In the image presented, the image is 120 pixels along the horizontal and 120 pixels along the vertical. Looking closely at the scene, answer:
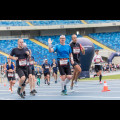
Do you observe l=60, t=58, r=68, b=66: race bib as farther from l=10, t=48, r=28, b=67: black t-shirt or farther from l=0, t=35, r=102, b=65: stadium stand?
l=0, t=35, r=102, b=65: stadium stand

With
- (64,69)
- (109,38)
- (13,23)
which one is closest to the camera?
(64,69)

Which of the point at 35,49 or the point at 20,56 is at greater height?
the point at 35,49

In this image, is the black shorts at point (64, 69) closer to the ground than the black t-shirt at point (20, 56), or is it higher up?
closer to the ground

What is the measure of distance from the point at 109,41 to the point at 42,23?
1276 cm

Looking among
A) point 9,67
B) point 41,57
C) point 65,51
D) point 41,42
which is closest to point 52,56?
point 41,57

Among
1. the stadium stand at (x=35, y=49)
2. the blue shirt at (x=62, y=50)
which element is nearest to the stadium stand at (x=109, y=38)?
the stadium stand at (x=35, y=49)

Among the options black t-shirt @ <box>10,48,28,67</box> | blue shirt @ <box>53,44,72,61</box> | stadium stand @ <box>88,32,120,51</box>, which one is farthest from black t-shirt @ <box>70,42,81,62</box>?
stadium stand @ <box>88,32,120,51</box>

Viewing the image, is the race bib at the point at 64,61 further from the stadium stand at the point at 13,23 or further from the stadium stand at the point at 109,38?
the stadium stand at the point at 13,23

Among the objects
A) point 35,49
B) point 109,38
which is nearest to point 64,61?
point 35,49

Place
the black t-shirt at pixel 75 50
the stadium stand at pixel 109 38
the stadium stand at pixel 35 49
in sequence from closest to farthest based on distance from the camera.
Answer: the black t-shirt at pixel 75 50
the stadium stand at pixel 35 49
the stadium stand at pixel 109 38

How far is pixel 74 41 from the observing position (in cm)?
1119

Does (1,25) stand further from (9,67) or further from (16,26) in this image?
(9,67)

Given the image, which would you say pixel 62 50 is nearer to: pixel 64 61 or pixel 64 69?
pixel 64 61

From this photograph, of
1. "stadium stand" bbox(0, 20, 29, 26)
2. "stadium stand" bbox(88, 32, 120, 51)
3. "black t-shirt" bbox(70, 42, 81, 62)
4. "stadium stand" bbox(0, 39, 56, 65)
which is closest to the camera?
"black t-shirt" bbox(70, 42, 81, 62)
